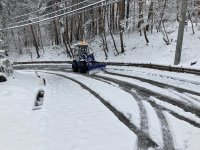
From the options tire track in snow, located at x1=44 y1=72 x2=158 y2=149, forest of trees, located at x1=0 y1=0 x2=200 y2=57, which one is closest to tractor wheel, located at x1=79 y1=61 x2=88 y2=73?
forest of trees, located at x1=0 y1=0 x2=200 y2=57

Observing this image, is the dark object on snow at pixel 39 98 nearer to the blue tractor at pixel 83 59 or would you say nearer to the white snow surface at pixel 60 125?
the white snow surface at pixel 60 125

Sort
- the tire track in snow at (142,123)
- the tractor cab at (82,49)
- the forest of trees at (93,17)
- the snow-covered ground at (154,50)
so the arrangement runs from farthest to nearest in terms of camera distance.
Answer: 1. the forest of trees at (93,17)
2. the tractor cab at (82,49)
3. the snow-covered ground at (154,50)
4. the tire track in snow at (142,123)

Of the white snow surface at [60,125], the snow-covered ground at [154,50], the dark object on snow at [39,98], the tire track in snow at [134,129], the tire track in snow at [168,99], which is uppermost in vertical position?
the snow-covered ground at [154,50]

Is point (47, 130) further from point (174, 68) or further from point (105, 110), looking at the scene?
point (174, 68)

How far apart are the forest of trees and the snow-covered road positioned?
9.21 meters

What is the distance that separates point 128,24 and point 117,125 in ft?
85.7

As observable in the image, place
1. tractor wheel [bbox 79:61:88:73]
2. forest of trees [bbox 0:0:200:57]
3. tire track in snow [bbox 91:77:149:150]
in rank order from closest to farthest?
1. tire track in snow [bbox 91:77:149:150]
2. tractor wheel [bbox 79:61:88:73]
3. forest of trees [bbox 0:0:200:57]

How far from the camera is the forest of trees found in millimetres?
29927

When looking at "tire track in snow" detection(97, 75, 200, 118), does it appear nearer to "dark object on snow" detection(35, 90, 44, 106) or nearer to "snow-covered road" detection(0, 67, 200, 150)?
"snow-covered road" detection(0, 67, 200, 150)

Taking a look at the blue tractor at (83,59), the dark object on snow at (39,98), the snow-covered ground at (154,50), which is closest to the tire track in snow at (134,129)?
the dark object on snow at (39,98)

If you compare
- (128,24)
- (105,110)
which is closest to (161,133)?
(105,110)

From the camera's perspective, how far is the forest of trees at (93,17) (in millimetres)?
29927

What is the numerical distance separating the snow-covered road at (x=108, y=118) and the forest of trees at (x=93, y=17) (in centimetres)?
921

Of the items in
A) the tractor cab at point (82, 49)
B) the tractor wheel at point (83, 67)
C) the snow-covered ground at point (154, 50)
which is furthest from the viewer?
the tractor cab at point (82, 49)
